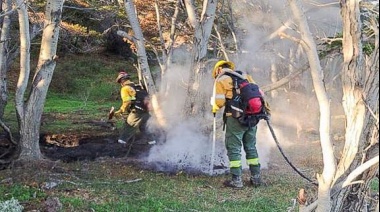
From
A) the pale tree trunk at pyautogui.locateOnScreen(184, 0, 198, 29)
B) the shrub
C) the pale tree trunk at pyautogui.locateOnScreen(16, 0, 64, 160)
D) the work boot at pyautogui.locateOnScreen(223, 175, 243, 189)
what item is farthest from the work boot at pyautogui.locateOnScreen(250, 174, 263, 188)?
the pale tree trunk at pyautogui.locateOnScreen(184, 0, 198, 29)

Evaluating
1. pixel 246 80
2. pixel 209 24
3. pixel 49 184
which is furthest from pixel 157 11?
pixel 49 184

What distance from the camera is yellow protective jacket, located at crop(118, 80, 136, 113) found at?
10117 mm

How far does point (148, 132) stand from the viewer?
37.3 ft

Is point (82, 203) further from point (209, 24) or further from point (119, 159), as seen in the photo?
point (209, 24)

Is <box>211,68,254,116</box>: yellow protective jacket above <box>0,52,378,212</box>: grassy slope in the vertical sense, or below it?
above

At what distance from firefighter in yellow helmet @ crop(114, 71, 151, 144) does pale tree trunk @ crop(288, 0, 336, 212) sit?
6.22 meters

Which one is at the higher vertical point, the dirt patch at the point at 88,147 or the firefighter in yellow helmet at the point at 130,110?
the firefighter in yellow helmet at the point at 130,110

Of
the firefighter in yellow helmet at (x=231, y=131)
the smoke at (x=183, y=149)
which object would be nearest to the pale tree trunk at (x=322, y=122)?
the firefighter in yellow helmet at (x=231, y=131)

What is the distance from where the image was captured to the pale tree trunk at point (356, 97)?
3.82 meters

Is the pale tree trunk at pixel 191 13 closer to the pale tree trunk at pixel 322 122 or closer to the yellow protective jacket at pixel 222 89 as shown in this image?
the yellow protective jacket at pixel 222 89

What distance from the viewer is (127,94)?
1023cm

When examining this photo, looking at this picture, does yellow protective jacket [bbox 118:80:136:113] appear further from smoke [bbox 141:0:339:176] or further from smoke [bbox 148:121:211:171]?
smoke [bbox 148:121:211:171]

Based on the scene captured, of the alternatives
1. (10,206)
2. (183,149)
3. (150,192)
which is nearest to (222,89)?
(150,192)

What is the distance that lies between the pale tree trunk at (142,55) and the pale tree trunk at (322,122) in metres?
6.29
